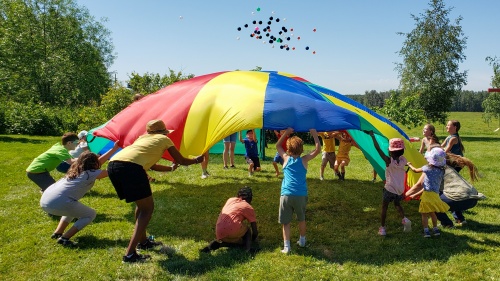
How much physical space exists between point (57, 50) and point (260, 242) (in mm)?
35851

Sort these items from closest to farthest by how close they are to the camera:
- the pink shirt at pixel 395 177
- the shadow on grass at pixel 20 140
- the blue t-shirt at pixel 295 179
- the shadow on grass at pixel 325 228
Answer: the shadow on grass at pixel 325 228, the blue t-shirt at pixel 295 179, the pink shirt at pixel 395 177, the shadow on grass at pixel 20 140

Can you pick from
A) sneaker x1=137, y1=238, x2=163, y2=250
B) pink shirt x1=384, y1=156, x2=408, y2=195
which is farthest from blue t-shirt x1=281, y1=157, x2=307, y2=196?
sneaker x1=137, y1=238, x2=163, y2=250

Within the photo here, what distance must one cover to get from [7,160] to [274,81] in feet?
29.7

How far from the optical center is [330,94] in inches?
288

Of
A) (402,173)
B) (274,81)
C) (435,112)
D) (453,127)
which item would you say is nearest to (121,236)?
(274,81)

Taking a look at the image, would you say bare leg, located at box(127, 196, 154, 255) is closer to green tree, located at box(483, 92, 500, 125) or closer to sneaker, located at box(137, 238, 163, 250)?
sneaker, located at box(137, 238, 163, 250)

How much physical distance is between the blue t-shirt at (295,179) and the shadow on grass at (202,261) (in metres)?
0.93

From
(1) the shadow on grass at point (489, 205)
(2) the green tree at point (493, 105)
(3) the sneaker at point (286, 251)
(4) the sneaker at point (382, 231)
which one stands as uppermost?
(2) the green tree at point (493, 105)

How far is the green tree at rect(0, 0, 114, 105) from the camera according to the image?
3088 centimetres

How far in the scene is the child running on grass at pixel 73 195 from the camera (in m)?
4.83

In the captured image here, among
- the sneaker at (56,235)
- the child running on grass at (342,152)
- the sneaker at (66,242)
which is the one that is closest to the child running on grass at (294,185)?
the sneaker at (66,242)

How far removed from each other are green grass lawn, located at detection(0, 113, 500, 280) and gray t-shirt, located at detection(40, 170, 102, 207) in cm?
59

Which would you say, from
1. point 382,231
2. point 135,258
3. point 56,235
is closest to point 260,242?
point 135,258

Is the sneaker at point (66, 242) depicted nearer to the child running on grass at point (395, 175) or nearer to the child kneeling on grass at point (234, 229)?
the child kneeling on grass at point (234, 229)
